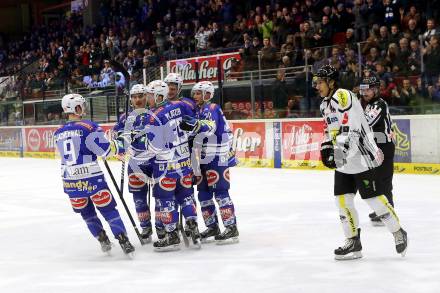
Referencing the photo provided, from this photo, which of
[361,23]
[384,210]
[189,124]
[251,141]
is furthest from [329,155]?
[361,23]

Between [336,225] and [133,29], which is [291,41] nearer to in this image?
[336,225]

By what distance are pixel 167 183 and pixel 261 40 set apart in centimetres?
1101

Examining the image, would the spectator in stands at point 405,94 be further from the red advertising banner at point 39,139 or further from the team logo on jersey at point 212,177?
the red advertising banner at point 39,139

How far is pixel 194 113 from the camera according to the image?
647 cm

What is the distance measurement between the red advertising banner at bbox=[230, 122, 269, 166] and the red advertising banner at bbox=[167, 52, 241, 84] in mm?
1304

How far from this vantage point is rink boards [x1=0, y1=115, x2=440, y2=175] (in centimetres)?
1146

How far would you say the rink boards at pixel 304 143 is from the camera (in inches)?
451

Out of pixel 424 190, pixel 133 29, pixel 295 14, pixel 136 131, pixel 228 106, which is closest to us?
pixel 136 131

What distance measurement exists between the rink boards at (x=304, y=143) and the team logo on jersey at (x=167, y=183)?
21.1ft

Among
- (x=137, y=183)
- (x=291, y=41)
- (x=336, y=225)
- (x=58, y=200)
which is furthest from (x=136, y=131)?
(x=291, y=41)

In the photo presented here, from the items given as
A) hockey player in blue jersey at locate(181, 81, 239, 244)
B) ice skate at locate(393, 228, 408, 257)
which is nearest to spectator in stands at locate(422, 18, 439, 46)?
hockey player in blue jersey at locate(181, 81, 239, 244)

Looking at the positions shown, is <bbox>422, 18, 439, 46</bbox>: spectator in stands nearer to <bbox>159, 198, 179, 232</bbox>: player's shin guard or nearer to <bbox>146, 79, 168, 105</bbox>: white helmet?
<bbox>146, 79, 168, 105</bbox>: white helmet

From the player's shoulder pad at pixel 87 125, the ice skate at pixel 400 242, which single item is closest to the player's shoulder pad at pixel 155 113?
the player's shoulder pad at pixel 87 125

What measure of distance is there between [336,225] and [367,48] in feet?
18.6
